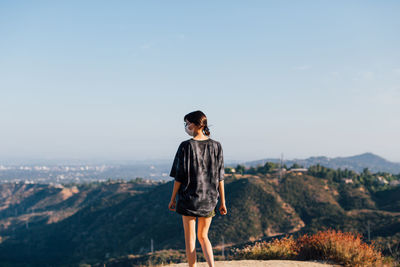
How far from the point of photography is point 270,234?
213 ft

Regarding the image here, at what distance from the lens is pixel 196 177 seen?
5367 millimetres

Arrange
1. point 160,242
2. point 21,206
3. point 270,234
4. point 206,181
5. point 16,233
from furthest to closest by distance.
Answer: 1. point 21,206
2. point 16,233
3. point 160,242
4. point 270,234
5. point 206,181

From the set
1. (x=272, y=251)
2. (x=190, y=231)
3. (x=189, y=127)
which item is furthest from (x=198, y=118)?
(x=272, y=251)

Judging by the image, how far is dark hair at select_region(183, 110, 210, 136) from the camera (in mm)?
5484

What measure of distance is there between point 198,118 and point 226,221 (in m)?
65.9

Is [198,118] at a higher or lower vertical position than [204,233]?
higher

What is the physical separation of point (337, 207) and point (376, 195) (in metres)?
21.3

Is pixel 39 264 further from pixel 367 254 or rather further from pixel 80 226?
pixel 367 254

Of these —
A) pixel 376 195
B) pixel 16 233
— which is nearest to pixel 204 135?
pixel 376 195

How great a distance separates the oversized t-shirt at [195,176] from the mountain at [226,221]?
50891mm

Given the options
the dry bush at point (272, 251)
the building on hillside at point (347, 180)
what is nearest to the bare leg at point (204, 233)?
the dry bush at point (272, 251)

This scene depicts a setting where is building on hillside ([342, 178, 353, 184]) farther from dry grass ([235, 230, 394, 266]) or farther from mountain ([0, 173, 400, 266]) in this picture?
dry grass ([235, 230, 394, 266])

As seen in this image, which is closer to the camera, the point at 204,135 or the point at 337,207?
the point at 204,135

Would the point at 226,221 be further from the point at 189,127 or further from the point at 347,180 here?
the point at 189,127
